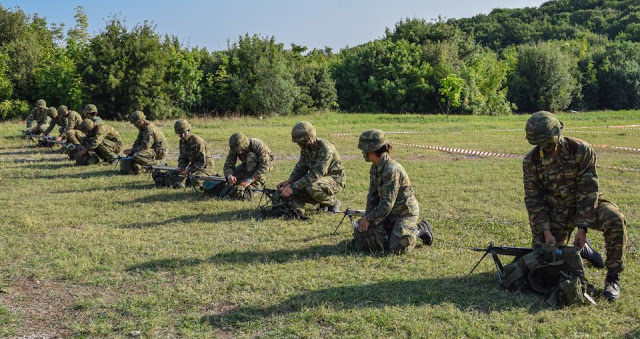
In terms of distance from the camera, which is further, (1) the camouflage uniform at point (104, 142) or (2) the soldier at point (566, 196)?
(1) the camouflage uniform at point (104, 142)

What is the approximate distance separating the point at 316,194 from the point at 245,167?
218 cm

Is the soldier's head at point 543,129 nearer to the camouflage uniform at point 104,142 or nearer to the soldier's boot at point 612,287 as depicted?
the soldier's boot at point 612,287

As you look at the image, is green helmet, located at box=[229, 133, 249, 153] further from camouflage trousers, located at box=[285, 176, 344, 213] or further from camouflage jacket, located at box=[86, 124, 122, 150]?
camouflage jacket, located at box=[86, 124, 122, 150]

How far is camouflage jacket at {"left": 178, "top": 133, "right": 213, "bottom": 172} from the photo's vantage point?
12180mm

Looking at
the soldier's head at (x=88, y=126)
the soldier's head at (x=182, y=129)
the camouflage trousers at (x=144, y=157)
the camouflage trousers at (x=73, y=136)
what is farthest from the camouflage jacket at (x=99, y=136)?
the soldier's head at (x=182, y=129)

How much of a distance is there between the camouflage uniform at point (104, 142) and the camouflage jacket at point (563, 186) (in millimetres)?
12490

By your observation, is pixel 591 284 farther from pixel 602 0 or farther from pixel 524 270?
pixel 602 0

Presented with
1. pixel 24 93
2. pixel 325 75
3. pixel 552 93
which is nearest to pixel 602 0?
pixel 552 93

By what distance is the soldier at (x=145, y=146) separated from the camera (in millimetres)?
13969

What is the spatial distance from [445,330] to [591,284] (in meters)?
1.84

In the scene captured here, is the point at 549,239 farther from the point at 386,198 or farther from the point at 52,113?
the point at 52,113

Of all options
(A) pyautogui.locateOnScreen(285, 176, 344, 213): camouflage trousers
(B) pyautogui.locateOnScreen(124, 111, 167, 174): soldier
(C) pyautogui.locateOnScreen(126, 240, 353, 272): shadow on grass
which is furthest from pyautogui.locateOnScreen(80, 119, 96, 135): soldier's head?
(C) pyautogui.locateOnScreen(126, 240, 353, 272): shadow on grass

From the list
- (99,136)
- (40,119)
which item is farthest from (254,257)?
(40,119)

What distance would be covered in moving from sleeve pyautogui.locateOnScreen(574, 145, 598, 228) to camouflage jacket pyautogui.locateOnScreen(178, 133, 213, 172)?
8216 mm
